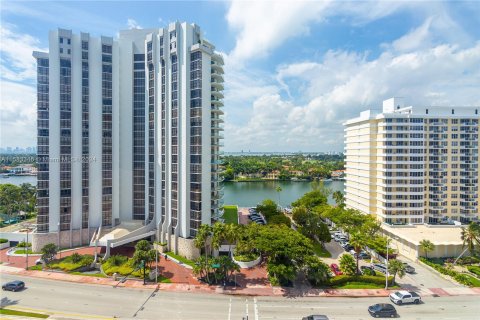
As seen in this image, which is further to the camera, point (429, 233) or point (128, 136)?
point (128, 136)

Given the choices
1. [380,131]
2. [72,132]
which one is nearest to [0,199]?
[72,132]

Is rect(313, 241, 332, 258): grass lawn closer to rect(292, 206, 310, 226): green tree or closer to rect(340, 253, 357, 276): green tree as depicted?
rect(292, 206, 310, 226): green tree

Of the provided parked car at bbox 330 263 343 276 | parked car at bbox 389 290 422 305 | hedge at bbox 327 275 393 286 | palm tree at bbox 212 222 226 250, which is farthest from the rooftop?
palm tree at bbox 212 222 226 250

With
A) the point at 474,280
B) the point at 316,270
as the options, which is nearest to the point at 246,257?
the point at 316,270

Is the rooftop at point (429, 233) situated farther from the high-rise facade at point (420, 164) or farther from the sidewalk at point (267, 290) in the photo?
the sidewalk at point (267, 290)

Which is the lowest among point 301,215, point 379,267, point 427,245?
point 379,267

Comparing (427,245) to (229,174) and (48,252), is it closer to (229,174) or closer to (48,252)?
(48,252)
